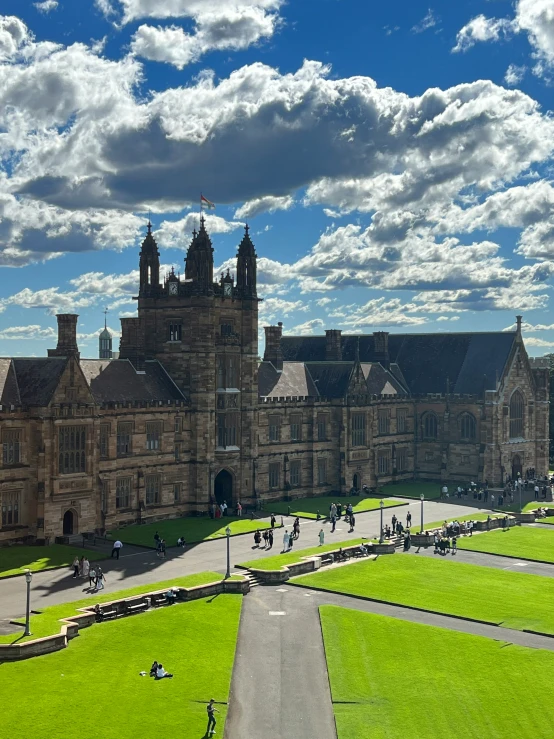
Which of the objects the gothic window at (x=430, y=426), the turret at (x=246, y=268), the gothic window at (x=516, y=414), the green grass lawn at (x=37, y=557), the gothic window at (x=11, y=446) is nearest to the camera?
the green grass lawn at (x=37, y=557)

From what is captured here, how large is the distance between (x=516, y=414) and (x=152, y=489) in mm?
48659

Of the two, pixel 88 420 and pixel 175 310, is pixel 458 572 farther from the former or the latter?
pixel 175 310

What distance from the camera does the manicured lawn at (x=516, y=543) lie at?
69975 millimetres

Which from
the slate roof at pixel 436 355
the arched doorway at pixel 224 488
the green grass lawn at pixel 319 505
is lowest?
the green grass lawn at pixel 319 505

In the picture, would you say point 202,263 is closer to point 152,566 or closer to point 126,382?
point 126,382

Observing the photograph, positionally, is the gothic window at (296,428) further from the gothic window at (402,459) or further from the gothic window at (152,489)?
the gothic window at (152,489)

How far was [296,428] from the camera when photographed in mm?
95375

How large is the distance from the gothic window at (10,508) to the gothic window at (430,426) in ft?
184

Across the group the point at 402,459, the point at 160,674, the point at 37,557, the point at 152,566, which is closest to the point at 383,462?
the point at 402,459

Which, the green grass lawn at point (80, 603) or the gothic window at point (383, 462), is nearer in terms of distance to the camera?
the green grass lawn at point (80, 603)

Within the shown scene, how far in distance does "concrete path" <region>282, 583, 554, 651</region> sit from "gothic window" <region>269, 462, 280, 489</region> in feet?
107

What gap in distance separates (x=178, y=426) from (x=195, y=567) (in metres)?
22.1

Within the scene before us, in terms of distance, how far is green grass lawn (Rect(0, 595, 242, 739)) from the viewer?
35562mm

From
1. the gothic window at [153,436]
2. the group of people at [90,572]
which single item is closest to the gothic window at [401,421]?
the gothic window at [153,436]
